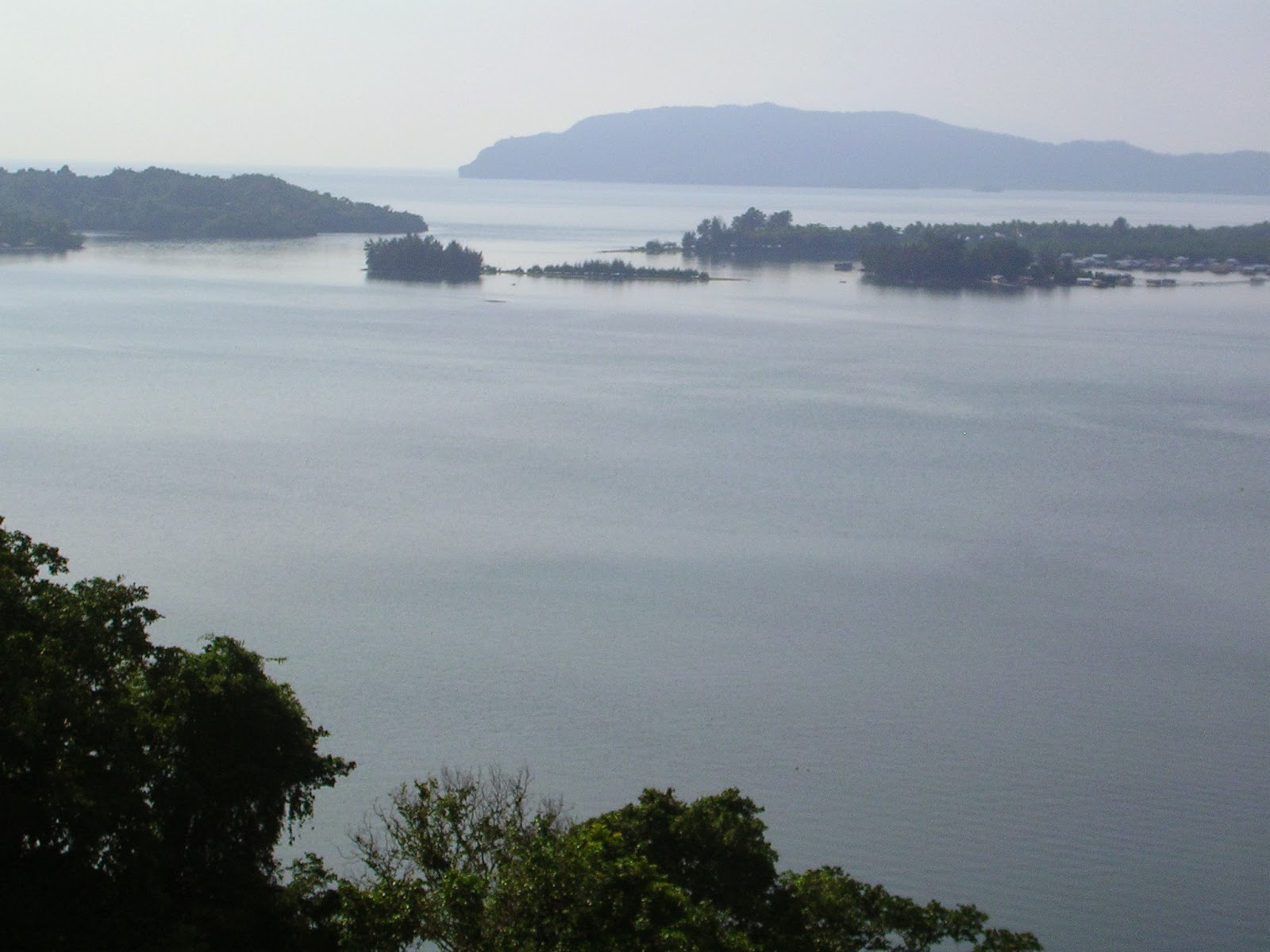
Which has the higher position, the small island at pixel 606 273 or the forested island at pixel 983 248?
the forested island at pixel 983 248

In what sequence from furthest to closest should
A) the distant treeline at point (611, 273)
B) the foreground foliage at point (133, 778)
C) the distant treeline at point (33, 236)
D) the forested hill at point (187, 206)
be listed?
the forested hill at point (187, 206), the distant treeline at point (33, 236), the distant treeline at point (611, 273), the foreground foliage at point (133, 778)

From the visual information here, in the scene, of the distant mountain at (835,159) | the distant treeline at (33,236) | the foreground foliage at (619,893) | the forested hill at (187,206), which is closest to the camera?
the foreground foliage at (619,893)

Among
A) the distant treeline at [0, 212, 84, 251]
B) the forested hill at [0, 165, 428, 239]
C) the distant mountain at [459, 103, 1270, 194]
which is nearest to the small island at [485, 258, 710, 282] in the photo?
the distant treeline at [0, 212, 84, 251]

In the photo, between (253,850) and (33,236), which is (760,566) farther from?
(33,236)

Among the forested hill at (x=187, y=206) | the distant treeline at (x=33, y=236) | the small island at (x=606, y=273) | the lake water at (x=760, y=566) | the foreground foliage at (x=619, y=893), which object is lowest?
the lake water at (x=760, y=566)

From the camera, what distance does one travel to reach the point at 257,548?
37.4ft

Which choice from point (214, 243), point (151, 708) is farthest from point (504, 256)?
point (151, 708)

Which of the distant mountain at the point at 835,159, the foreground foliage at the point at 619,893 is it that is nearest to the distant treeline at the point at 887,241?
the foreground foliage at the point at 619,893

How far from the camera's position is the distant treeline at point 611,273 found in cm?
3825

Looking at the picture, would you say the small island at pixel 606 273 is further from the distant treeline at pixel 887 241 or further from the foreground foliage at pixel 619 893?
the foreground foliage at pixel 619 893

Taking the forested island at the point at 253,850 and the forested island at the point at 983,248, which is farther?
the forested island at the point at 983,248

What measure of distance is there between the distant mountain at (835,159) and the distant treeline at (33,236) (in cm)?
9288

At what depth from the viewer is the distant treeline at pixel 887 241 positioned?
4722cm

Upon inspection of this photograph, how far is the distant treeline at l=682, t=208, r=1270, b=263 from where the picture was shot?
4722 centimetres
